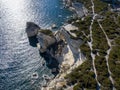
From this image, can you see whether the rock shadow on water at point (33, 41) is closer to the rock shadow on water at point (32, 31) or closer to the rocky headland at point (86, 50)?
the rock shadow on water at point (32, 31)

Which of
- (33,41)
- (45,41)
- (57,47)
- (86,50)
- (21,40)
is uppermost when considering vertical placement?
(21,40)

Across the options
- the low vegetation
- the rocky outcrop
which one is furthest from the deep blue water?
the low vegetation

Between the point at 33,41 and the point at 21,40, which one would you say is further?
A: the point at 21,40

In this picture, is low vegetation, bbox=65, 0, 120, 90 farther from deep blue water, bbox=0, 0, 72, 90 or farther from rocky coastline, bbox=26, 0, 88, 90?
deep blue water, bbox=0, 0, 72, 90

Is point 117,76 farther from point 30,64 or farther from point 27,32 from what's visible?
point 27,32

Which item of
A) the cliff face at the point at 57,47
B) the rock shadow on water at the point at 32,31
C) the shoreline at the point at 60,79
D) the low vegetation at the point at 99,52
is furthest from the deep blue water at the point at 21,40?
the low vegetation at the point at 99,52

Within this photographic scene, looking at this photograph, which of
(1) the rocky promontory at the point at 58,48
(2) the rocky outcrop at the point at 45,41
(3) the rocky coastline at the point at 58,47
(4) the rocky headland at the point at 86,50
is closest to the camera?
(4) the rocky headland at the point at 86,50

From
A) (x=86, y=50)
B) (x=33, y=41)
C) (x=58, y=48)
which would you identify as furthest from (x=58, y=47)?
(x=86, y=50)

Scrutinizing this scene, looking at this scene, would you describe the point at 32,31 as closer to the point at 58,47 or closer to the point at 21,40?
the point at 21,40

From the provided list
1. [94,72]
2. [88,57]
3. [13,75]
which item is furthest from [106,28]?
[13,75]
